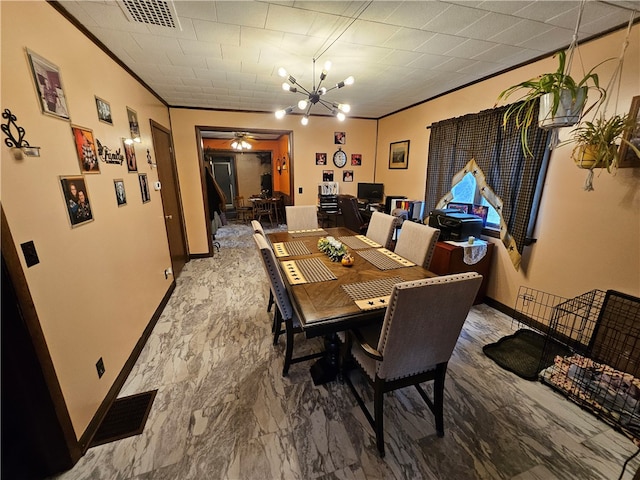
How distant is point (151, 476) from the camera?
4.22 feet

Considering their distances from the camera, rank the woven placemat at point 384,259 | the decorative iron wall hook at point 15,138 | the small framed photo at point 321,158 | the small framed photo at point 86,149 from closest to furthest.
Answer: the decorative iron wall hook at point 15,138 < the small framed photo at point 86,149 < the woven placemat at point 384,259 < the small framed photo at point 321,158

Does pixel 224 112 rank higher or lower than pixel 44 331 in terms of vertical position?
higher

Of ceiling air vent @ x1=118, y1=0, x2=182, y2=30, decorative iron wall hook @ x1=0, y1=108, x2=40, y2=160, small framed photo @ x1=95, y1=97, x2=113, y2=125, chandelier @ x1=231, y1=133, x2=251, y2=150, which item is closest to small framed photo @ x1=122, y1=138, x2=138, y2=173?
small framed photo @ x1=95, y1=97, x2=113, y2=125

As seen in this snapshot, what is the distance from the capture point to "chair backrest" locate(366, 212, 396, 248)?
8.59ft

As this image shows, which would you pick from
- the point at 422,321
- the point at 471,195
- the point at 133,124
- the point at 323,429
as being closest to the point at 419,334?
the point at 422,321

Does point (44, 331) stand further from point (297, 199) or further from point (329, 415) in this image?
point (297, 199)

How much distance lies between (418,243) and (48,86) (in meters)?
2.59

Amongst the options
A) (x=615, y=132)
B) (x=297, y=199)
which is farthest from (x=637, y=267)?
(x=297, y=199)

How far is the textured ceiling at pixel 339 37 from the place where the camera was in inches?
63.7

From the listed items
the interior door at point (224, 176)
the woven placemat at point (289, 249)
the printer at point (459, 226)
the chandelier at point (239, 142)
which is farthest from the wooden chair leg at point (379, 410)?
the interior door at point (224, 176)

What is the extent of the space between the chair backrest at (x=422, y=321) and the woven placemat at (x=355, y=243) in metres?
1.23

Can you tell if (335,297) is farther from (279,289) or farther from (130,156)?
(130,156)

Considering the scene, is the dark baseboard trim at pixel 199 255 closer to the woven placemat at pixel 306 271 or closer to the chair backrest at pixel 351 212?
the chair backrest at pixel 351 212

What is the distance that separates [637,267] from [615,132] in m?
0.98
